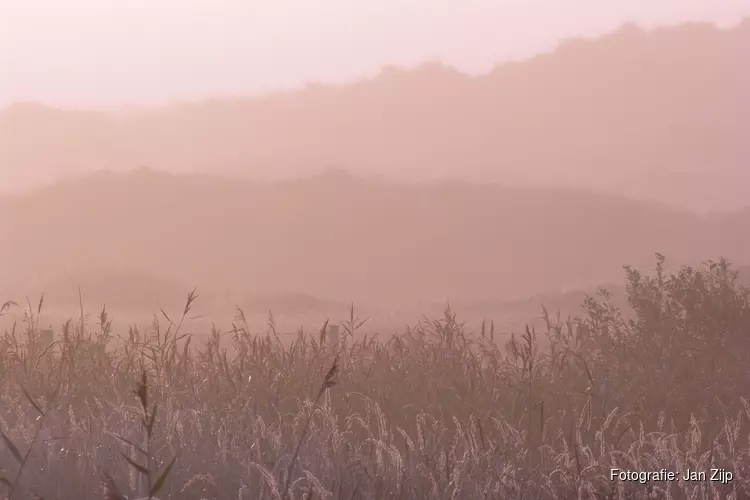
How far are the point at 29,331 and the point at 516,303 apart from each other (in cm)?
4730

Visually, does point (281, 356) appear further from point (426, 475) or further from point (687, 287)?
point (687, 287)

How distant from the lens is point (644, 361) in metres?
7.14

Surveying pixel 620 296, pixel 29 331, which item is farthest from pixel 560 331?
pixel 620 296

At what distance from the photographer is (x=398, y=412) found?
18.5 feet

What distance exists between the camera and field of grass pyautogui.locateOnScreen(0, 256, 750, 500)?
3.72 m

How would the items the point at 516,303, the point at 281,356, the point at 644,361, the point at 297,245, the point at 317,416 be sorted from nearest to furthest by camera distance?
1. the point at 317,416
2. the point at 281,356
3. the point at 644,361
4. the point at 516,303
5. the point at 297,245

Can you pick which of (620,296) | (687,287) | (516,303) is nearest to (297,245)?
(516,303)

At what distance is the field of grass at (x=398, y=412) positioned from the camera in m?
3.72

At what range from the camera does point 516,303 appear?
52375 millimetres

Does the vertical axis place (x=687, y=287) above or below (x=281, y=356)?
above

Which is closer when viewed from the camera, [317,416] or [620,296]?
[317,416]

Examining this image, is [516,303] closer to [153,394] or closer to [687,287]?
[687,287]

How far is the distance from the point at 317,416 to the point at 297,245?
168m

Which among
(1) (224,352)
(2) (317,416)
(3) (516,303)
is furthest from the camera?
(3) (516,303)
